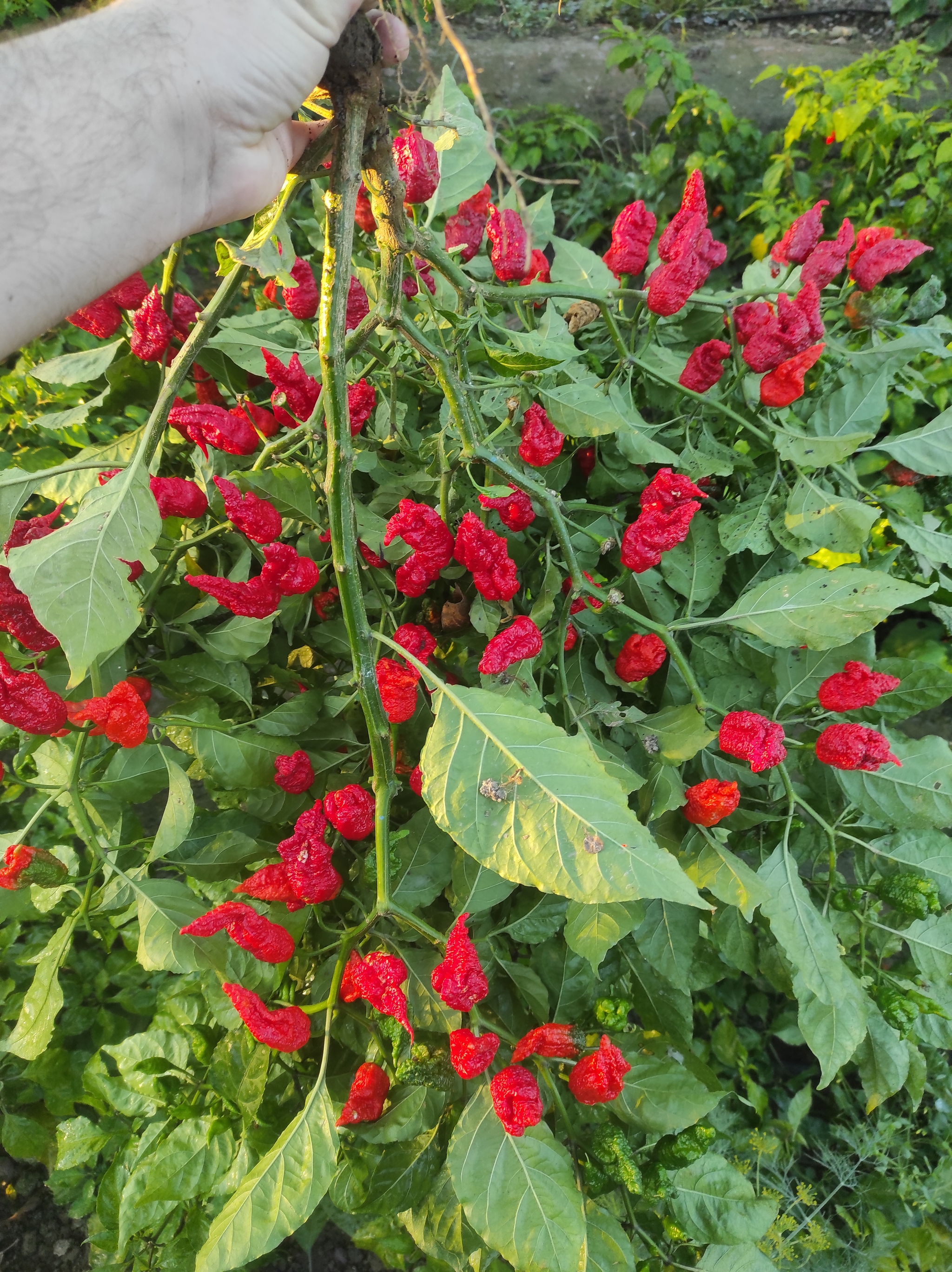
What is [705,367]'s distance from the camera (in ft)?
3.31

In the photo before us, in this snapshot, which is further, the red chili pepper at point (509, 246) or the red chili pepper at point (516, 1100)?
the red chili pepper at point (509, 246)

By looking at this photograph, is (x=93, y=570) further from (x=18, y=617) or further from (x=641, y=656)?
(x=641, y=656)

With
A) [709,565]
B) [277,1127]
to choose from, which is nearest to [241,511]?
[709,565]

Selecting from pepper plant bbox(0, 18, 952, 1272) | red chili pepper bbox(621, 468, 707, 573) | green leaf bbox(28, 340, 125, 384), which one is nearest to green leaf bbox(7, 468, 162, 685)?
pepper plant bbox(0, 18, 952, 1272)

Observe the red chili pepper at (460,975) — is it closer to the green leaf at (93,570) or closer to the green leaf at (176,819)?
the green leaf at (176,819)

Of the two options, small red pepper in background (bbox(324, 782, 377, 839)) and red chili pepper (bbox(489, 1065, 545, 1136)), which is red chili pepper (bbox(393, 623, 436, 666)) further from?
red chili pepper (bbox(489, 1065, 545, 1136))

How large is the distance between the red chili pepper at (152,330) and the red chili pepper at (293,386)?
4.9 inches

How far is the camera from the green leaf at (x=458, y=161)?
100 cm

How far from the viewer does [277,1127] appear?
0.98 m

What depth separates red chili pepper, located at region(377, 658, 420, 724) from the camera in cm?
85

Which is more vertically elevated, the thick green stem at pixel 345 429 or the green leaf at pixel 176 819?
the thick green stem at pixel 345 429

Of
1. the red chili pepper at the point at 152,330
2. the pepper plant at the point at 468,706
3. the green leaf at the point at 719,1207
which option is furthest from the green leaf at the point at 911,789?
the red chili pepper at the point at 152,330

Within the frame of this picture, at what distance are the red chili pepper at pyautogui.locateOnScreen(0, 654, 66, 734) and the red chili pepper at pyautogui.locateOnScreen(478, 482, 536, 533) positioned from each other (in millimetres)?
530

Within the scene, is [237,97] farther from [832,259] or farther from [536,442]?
[832,259]
